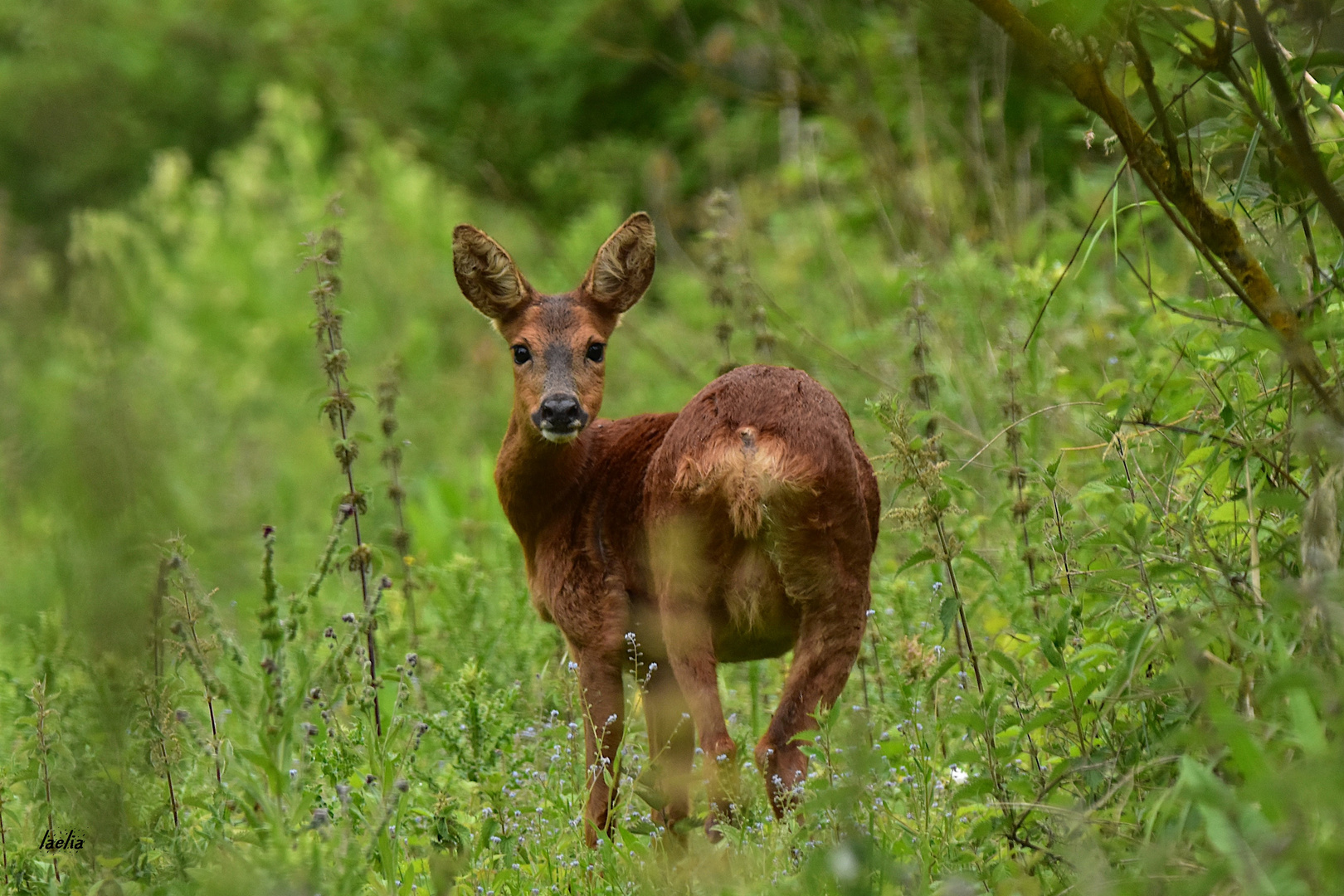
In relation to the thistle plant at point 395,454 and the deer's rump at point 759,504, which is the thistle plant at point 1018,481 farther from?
the thistle plant at point 395,454

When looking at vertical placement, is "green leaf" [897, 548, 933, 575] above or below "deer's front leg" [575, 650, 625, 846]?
above

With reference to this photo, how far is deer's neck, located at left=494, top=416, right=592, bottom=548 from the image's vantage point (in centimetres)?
464

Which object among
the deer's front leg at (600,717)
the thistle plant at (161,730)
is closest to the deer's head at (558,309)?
the deer's front leg at (600,717)

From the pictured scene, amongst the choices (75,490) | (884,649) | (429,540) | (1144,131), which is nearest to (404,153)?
(429,540)

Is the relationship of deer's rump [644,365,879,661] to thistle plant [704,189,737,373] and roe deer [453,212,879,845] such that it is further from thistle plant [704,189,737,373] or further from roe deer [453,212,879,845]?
thistle plant [704,189,737,373]

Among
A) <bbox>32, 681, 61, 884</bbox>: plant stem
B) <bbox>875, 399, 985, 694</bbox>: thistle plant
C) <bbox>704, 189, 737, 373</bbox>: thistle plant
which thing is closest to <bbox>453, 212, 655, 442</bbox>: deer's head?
<bbox>704, 189, 737, 373</bbox>: thistle plant

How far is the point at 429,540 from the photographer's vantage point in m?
7.39

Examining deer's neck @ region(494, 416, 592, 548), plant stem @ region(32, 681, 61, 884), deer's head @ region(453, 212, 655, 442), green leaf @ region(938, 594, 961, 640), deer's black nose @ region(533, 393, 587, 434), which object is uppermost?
deer's head @ region(453, 212, 655, 442)

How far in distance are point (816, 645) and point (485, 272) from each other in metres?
1.68

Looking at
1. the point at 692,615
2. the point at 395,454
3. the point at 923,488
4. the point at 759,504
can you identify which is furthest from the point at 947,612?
the point at 395,454

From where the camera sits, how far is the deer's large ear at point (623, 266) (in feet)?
16.1

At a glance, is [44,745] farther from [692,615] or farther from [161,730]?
[692,615]

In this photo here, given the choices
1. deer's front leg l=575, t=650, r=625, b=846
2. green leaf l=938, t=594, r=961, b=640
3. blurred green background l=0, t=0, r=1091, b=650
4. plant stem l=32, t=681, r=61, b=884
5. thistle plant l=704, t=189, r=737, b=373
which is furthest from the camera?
blurred green background l=0, t=0, r=1091, b=650

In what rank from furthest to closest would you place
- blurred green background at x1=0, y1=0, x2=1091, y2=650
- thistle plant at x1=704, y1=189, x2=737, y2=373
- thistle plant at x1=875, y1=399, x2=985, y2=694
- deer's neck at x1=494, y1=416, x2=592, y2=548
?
blurred green background at x1=0, y1=0, x2=1091, y2=650, thistle plant at x1=704, y1=189, x2=737, y2=373, deer's neck at x1=494, y1=416, x2=592, y2=548, thistle plant at x1=875, y1=399, x2=985, y2=694
